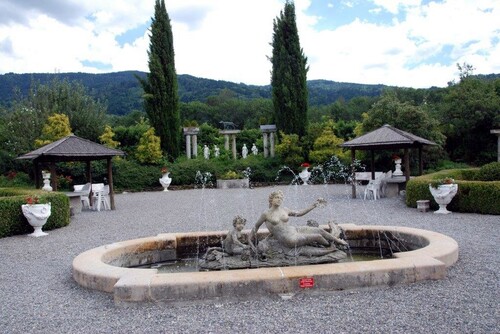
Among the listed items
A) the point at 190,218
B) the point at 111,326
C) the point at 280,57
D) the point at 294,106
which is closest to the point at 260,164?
the point at 294,106

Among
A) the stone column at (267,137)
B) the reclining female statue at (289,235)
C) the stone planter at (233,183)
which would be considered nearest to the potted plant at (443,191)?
the reclining female statue at (289,235)

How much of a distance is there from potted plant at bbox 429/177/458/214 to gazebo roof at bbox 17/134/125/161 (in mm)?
9459

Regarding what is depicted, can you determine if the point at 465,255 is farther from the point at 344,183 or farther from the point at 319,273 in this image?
the point at 344,183

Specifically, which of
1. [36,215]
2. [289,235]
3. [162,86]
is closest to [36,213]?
[36,215]

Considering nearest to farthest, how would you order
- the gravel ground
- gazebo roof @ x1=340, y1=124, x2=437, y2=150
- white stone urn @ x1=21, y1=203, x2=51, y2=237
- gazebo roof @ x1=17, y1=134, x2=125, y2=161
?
1. the gravel ground
2. white stone urn @ x1=21, y1=203, x2=51, y2=237
3. gazebo roof @ x1=17, y1=134, x2=125, y2=161
4. gazebo roof @ x1=340, y1=124, x2=437, y2=150

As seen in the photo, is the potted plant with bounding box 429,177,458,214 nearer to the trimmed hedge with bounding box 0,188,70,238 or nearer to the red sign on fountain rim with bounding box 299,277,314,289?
the red sign on fountain rim with bounding box 299,277,314,289

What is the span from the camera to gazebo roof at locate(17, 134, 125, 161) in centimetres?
1291

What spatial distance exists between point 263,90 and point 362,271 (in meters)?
66.3

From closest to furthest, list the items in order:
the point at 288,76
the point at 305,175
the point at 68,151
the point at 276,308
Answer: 1. the point at 276,308
2. the point at 68,151
3. the point at 305,175
4. the point at 288,76

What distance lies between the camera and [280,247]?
5.92 metres

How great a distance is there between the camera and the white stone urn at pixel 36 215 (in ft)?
32.1

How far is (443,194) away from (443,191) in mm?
72

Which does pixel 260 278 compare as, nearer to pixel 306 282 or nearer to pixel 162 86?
pixel 306 282

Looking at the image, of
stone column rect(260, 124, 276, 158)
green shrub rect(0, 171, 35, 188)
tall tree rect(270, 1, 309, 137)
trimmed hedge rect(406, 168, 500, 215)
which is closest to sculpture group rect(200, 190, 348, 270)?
trimmed hedge rect(406, 168, 500, 215)
